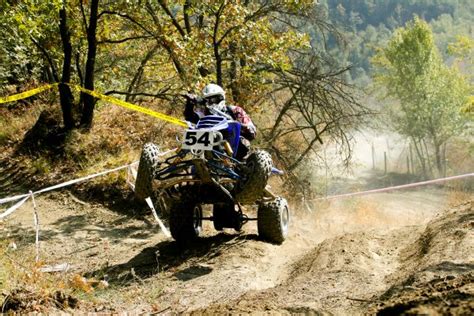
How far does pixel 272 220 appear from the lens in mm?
7695

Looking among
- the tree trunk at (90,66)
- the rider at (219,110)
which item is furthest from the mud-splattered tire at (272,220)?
the tree trunk at (90,66)

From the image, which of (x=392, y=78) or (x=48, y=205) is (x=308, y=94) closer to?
(x=48, y=205)

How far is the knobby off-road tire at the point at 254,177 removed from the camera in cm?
647

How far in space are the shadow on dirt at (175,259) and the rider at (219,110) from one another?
1.37 m

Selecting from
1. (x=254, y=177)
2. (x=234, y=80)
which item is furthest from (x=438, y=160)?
(x=254, y=177)

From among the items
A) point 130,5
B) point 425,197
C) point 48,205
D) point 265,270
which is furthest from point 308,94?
point 425,197

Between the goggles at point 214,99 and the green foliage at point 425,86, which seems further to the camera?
the green foliage at point 425,86

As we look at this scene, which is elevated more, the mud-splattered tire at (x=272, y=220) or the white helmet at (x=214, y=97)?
the white helmet at (x=214, y=97)

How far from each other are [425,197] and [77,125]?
30.8 metres

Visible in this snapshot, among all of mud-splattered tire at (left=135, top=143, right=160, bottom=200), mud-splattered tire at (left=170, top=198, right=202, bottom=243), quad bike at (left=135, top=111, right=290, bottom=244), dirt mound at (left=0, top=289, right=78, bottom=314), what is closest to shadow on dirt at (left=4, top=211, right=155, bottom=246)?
mud-splattered tire at (left=170, top=198, right=202, bottom=243)

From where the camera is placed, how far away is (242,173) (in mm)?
6672

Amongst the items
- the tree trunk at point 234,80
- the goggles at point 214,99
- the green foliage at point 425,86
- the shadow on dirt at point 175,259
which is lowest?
the shadow on dirt at point 175,259

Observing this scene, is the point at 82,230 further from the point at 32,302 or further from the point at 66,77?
the point at 32,302

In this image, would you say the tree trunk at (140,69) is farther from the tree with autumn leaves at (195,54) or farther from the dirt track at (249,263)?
the dirt track at (249,263)
